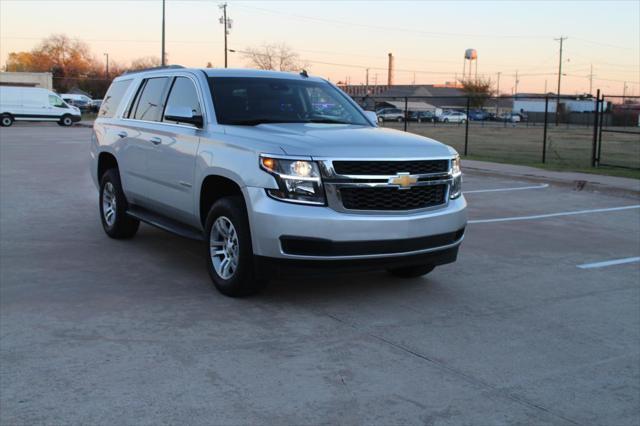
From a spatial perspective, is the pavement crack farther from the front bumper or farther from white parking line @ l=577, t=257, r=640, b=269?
white parking line @ l=577, t=257, r=640, b=269

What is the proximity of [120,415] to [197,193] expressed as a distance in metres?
2.96

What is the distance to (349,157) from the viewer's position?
575 centimetres

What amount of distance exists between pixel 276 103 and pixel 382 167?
5.62ft

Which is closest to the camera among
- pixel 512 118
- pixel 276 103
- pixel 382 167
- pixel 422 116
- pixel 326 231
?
pixel 326 231

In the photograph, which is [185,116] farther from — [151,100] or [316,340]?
[316,340]

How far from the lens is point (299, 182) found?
5.70m

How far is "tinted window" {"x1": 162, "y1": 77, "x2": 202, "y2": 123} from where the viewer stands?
7043 mm

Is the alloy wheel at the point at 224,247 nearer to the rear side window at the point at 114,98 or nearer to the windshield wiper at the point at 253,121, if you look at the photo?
the windshield wiper at the point at 253,121

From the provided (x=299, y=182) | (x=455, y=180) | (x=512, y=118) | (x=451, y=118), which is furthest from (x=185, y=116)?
(x=451, y=118)

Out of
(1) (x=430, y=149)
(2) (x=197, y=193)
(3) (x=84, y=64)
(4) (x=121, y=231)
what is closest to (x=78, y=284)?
(2) (x=197, y=193)

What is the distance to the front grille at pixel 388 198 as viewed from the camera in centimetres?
577

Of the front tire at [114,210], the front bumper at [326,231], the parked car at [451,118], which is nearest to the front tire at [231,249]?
the front bumper at [326,231]

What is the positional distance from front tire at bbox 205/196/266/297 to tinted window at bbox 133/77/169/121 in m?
1.83

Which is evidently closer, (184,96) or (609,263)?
(184,96)
